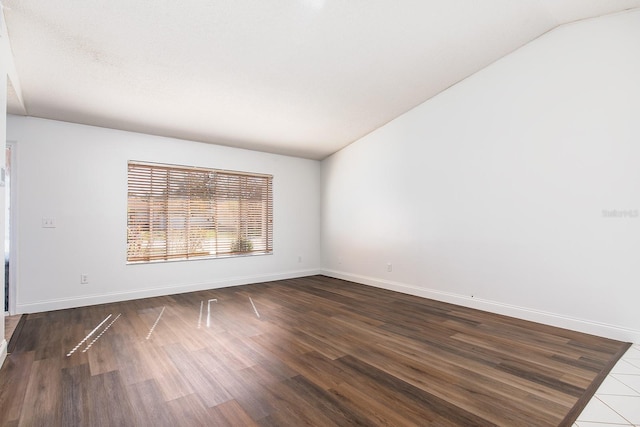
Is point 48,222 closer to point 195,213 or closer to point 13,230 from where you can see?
point 13,230

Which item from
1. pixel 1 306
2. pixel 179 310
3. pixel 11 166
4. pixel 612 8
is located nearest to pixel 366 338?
pixel 179 310

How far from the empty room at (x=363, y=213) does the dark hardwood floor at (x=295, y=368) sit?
0.07ft

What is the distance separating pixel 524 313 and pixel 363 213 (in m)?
2.82

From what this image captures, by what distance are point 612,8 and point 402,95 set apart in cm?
219

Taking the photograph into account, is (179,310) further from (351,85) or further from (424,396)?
(351,85)

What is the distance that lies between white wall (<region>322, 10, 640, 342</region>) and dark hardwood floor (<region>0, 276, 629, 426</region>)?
0.43m

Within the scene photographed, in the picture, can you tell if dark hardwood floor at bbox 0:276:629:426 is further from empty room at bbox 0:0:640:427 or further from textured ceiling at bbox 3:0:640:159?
textured ceiling at bbox 3:0:640:159

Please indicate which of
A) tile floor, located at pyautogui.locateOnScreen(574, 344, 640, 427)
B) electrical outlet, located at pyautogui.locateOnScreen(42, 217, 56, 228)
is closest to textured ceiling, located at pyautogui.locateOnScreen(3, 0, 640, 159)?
electrical outlet, located at pyautogui.locateOnScreen(42, 217, 56, 228)

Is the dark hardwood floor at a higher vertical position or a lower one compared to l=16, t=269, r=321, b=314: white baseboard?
lower

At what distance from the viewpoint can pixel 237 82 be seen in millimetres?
3650

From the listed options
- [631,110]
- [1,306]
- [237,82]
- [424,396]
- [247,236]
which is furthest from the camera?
[247,236]

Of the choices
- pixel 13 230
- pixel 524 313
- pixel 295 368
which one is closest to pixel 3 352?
pixel 13 230

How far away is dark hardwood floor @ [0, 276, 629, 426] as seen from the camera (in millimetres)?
1857

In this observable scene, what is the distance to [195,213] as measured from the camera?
520 cm
